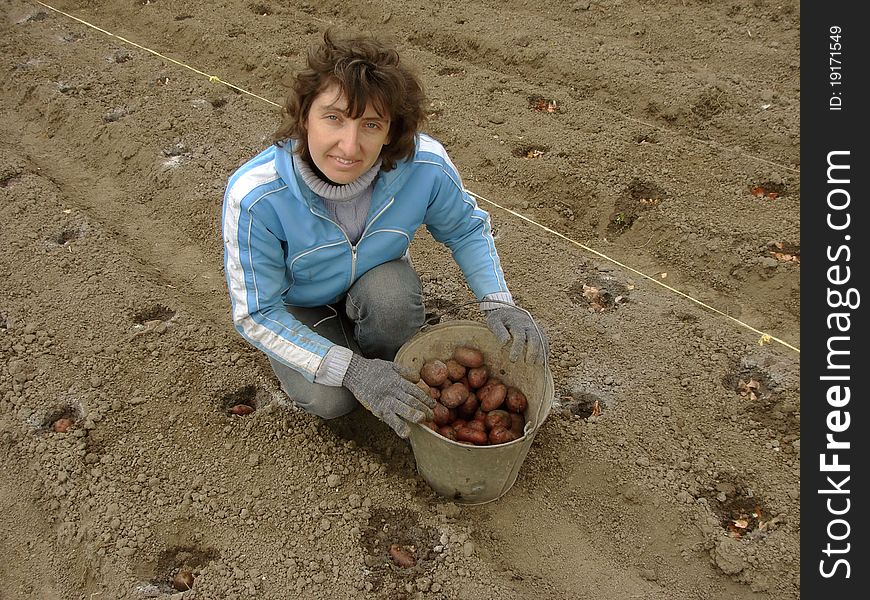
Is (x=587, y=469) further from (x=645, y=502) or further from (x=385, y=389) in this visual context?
(x=385, y=389)

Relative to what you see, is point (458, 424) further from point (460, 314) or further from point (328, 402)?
point (460, 314)

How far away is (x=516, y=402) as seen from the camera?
2322mm

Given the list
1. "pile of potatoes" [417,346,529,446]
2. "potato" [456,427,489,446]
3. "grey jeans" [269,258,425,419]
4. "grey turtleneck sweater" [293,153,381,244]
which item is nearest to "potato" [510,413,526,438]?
"pile of potatoes" [417,346,529,446]

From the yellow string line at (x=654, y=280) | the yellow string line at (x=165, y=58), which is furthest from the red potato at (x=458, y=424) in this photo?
the yellow string line at (x=165, y=58)

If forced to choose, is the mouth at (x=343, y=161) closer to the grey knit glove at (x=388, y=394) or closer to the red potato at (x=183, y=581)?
the grey knit glove at (x=388, y=394)

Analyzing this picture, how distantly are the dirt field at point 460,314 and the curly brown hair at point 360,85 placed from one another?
3.64 feet

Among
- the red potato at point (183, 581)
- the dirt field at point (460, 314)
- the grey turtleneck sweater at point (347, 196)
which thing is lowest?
the red potato at point (183, 581)

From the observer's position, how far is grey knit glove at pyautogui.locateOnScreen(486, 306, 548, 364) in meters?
2.20

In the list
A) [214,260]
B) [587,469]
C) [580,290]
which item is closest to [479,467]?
[587,469]

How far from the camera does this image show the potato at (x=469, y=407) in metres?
2.32

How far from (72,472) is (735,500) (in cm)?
220

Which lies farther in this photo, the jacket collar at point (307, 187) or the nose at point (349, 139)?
the jacket collar at point (307, 187)

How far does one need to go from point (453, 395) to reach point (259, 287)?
2.20ft
